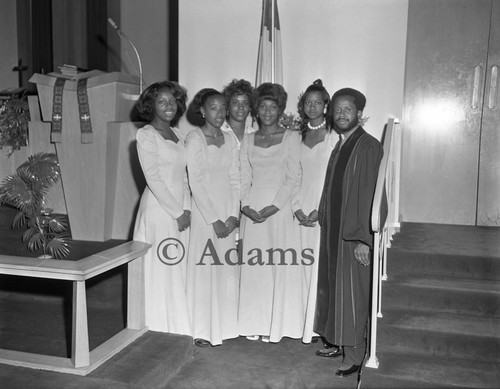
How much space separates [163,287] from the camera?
3334mm

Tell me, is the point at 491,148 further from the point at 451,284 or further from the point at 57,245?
the point at 57,245

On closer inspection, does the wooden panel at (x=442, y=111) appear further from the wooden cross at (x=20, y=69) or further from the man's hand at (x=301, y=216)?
the wooden cross at (x=20, y=69)

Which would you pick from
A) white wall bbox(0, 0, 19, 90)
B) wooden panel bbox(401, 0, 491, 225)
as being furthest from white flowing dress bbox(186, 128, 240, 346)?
white wall bbox(0, 0, 19, 90)

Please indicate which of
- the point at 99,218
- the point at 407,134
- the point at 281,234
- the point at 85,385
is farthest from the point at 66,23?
the point at 85,385

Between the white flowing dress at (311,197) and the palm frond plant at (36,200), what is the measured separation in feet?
6.10

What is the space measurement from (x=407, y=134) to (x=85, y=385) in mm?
3334

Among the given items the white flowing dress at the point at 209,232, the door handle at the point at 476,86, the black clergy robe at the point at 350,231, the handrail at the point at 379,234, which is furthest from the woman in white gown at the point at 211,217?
the door handle at the point at 476,86

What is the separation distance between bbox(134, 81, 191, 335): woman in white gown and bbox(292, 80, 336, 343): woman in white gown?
0.70 m

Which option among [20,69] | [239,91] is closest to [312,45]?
[239,91]

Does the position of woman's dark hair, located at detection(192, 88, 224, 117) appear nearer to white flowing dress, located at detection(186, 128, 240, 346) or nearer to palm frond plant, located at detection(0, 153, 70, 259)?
white flowing dress, located at detection(186, 128, 240, 346)

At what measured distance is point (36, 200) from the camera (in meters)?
4.38

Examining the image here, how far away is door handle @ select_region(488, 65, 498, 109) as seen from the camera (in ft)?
15.0

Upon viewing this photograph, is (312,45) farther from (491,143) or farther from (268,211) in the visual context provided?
(491,143)

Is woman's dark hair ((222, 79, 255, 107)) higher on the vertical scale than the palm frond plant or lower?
higher
